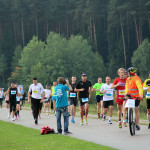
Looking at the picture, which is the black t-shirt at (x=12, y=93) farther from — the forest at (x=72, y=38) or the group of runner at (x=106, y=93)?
the forest at (x=72, y=38)

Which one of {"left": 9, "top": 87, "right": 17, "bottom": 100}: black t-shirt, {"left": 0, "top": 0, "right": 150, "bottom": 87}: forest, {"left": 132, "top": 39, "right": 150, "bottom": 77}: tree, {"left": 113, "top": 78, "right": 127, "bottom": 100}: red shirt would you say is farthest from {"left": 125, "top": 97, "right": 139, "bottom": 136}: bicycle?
{"left": 132, "top": 39, "right": 150, "bottom": 77}: tree

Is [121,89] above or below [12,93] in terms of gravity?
below

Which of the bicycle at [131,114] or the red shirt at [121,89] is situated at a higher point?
the red shirt at [121,89]

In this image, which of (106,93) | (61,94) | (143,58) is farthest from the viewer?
(143,58)

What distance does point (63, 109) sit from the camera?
48.0 feet

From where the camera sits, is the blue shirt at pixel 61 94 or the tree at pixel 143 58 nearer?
the blue shirt at pixel 61 94

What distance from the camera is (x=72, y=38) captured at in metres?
87.2

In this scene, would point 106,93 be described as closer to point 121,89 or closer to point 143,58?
point 121,89

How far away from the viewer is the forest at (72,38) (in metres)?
79.5

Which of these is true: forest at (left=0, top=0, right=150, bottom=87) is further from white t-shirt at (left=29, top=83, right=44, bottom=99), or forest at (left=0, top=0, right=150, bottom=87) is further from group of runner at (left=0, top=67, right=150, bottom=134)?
white t-shirt at (left=29, top=83, right=44, bottom=99)

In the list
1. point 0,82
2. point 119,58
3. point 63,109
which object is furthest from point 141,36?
point 63,109

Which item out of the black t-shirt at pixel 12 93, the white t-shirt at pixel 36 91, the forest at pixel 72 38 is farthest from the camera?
the forest at pixel 72 38

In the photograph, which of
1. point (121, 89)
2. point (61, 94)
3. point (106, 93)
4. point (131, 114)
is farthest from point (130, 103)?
point (106, 93)

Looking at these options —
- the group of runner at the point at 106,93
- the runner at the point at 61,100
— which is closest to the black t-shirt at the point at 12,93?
the group of runner at the point at 106,93
